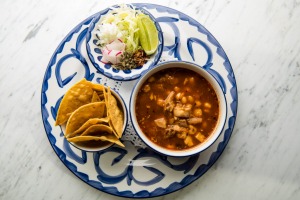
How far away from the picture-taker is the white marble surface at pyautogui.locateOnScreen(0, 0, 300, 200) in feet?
8.77

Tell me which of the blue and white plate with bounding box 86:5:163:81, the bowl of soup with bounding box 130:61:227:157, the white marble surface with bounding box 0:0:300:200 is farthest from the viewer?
the white marble surface with bounding box 0:0:300:200

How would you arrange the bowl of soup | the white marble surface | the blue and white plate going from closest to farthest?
the bowl of soup, the blue and white plate, the white marble surface

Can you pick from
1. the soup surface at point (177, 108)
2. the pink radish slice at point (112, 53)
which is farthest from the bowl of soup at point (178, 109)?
the pink radish slice at point (112, 53)

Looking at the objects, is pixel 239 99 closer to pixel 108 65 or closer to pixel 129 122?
pixel 129 122

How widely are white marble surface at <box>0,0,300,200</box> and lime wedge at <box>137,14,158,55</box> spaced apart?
0.94 ft

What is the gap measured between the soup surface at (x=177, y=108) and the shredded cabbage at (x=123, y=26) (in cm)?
33

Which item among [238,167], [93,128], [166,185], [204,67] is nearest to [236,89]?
[204,67]

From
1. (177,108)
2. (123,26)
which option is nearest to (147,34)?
(123,26)

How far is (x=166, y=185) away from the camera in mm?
2525

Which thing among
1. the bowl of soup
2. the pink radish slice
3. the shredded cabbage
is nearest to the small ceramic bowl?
the bowl of soup

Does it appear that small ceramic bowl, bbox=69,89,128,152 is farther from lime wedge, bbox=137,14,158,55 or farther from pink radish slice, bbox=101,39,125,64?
lime wedge, bbox=137,14,158,55

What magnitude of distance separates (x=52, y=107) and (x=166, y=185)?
893 millimetres

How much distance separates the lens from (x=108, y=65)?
101 inches

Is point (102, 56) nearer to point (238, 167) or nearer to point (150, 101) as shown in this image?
point (150, 101)
